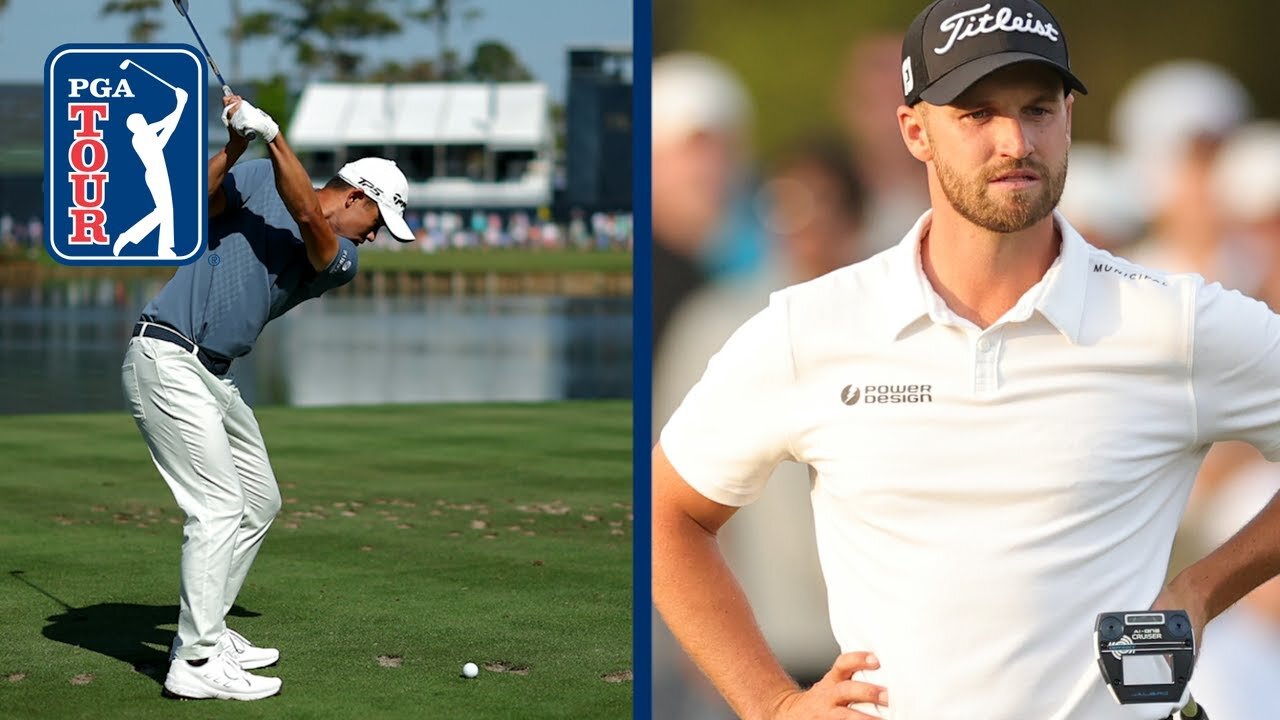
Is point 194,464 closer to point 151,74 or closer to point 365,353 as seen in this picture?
point 151,74

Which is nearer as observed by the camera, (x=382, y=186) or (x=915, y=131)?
(x=915, y=131)

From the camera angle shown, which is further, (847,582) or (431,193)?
(431,193)

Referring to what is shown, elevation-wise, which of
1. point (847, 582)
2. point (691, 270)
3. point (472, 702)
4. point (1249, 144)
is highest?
point (1249, 144)

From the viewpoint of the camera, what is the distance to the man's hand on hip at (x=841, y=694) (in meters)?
3.66

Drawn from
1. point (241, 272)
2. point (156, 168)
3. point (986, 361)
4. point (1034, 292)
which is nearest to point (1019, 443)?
point (986, 361)

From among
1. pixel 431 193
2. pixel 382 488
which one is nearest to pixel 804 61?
pixel 382 488

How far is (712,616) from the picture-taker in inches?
152

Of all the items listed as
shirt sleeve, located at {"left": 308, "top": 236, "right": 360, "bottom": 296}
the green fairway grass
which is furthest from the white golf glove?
the green fairway grass

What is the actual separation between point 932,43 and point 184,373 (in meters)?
3.91

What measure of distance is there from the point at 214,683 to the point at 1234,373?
169 inches

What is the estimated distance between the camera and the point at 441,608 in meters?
8.30

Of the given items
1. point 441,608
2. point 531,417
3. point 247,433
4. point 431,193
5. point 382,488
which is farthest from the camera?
point 431,193

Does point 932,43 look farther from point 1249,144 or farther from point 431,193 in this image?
point 431,193

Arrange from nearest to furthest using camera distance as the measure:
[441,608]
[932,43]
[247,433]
A: [932,43] → [247,433] → [441,608]
